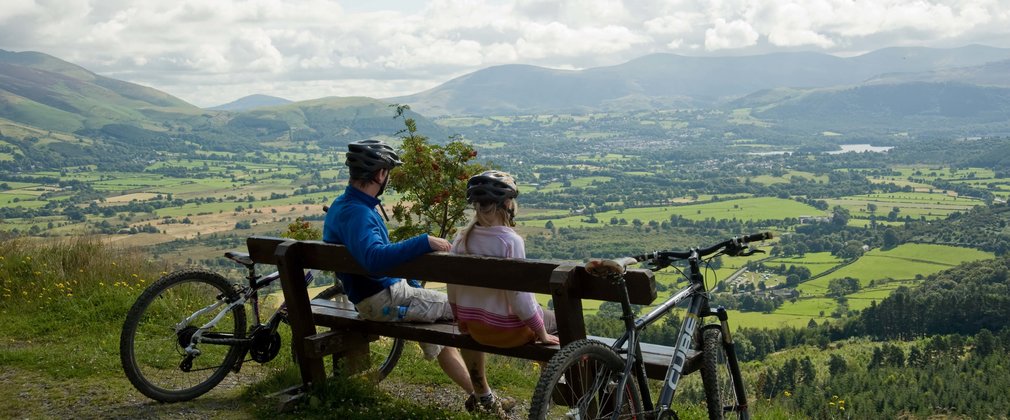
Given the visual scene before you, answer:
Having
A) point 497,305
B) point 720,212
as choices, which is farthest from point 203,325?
point 720,212

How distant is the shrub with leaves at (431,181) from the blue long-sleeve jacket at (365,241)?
17.8 ft

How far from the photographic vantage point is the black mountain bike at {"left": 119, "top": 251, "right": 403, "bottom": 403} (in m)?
5.43

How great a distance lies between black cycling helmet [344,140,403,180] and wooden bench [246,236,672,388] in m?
0.45

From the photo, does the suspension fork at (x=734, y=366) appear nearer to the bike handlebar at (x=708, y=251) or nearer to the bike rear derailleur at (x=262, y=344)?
the bike handlebar at (x=708, y=251)

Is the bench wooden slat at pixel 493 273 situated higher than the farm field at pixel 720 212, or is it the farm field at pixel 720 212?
the bench wooden slat at pixel 493 273

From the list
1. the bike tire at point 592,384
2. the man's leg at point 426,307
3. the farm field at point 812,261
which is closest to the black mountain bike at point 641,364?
the bike tire at point 592,384

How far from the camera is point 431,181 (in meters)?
10.9

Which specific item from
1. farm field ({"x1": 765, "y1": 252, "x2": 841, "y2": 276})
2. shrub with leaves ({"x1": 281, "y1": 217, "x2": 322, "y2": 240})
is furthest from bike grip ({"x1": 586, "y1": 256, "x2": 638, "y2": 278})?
farm field ({"x1": 765, "y1": 252, "x2": 841, "y2": 276})

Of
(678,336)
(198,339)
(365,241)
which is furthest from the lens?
(198,339)

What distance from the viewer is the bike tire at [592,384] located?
3.67 meters

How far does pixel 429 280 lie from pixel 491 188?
1.93 ft

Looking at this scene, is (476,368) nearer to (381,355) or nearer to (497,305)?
(497,305)

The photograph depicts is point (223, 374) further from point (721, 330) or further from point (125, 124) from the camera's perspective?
point (125, 124)

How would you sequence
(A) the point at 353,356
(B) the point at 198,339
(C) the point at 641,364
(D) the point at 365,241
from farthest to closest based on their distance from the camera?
(A) the point at 353,356
(B) the point at 198,339
(D) the point at 365,241
(C) the point at 641,364
